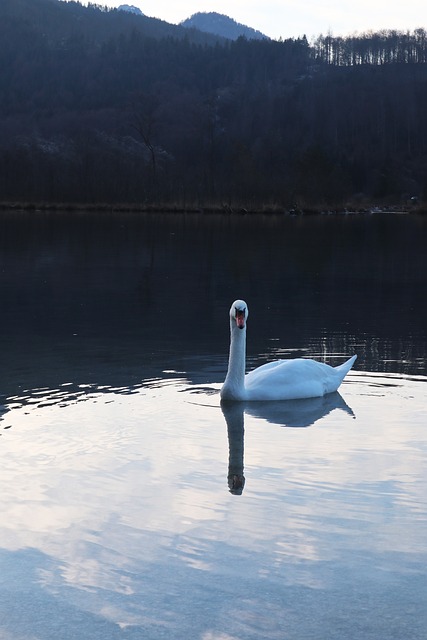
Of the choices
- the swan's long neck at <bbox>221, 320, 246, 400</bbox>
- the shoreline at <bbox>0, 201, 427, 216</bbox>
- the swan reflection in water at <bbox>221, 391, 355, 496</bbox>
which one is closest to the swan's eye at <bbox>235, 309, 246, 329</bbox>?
the swan's long neck at <bbox>221, 320, 246, 400</bbox>

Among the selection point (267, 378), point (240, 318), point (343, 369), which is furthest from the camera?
point (343, 369)

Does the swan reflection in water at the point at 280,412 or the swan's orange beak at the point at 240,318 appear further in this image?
the swan's orange beak at the point at 240,318

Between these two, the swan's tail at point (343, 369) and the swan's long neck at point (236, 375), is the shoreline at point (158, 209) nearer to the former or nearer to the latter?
the swan's tail at point (343, 369)

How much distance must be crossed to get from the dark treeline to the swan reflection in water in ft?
171

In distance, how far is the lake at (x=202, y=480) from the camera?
4.40 m

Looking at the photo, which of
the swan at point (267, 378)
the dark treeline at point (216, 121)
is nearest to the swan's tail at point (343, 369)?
the swan at point (267, 378)

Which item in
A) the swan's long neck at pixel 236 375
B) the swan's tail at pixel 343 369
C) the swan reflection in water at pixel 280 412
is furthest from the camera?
the swan's tail at pixel 343 369

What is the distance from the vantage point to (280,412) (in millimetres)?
8820

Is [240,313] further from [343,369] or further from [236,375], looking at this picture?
[343,369]

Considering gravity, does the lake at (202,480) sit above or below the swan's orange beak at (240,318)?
below

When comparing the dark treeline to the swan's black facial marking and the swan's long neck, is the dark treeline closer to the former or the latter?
the swan's black facial marking

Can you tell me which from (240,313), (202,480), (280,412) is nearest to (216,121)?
(240,313)

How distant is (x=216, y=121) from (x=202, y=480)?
528ft

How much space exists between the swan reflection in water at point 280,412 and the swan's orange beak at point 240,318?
0.69 metres
